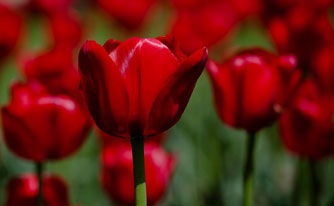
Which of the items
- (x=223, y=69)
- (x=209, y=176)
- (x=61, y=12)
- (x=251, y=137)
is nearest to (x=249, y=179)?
(x=251, y=137)

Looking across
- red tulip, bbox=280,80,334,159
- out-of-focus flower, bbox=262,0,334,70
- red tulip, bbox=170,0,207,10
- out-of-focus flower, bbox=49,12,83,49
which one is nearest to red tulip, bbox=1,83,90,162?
red tulip, bbox=280,80,334,159

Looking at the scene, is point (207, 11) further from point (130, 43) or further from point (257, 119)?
point (130, 43)

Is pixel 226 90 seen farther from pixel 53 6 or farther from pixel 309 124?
pixel 53 6

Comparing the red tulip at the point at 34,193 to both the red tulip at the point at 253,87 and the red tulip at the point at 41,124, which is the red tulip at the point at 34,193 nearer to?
the red tulip at the point at 41,124

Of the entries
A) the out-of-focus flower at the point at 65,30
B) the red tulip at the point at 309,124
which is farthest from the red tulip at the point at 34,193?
the out-of-focus flower at the point at 65,30

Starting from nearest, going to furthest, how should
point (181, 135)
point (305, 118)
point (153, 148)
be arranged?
point (305, 118)
point (153, 148)
point (181, 135)

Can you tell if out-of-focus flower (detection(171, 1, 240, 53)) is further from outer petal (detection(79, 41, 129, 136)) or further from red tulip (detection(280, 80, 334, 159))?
outer petal (detection(79, 41, 129, 136))
